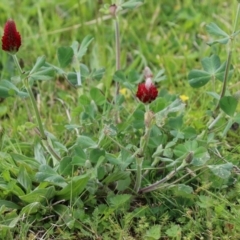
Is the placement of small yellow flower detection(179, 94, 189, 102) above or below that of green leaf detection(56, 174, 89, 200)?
below

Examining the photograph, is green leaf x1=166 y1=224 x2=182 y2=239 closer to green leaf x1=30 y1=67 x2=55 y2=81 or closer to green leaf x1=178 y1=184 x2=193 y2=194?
green leaf x1=178 y1=184 x2=193 y2=194

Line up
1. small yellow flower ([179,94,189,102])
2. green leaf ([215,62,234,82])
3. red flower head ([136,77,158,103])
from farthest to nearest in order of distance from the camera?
small yellow flower ([179,94,189,102]), green leaf ([215,62,234,82]), red flower head ([136,77,158,103])

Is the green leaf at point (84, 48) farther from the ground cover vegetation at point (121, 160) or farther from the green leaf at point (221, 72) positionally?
the green leaf at point (221, 72)

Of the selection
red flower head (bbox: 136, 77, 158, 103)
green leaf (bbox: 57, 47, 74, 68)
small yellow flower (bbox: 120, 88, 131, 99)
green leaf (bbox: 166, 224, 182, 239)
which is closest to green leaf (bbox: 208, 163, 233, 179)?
green leaf (bbox: 166, 224, 182, 239)

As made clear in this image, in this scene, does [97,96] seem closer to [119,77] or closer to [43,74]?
[119,77]

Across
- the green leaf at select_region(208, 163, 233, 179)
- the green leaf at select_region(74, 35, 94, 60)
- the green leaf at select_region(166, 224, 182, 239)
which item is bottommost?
the green leaf at select_region(166, 224, 182, 239)

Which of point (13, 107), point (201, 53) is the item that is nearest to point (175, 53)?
point (201, 53)

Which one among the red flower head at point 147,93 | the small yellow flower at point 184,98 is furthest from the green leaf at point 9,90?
the small yellow flower at point 184,98
